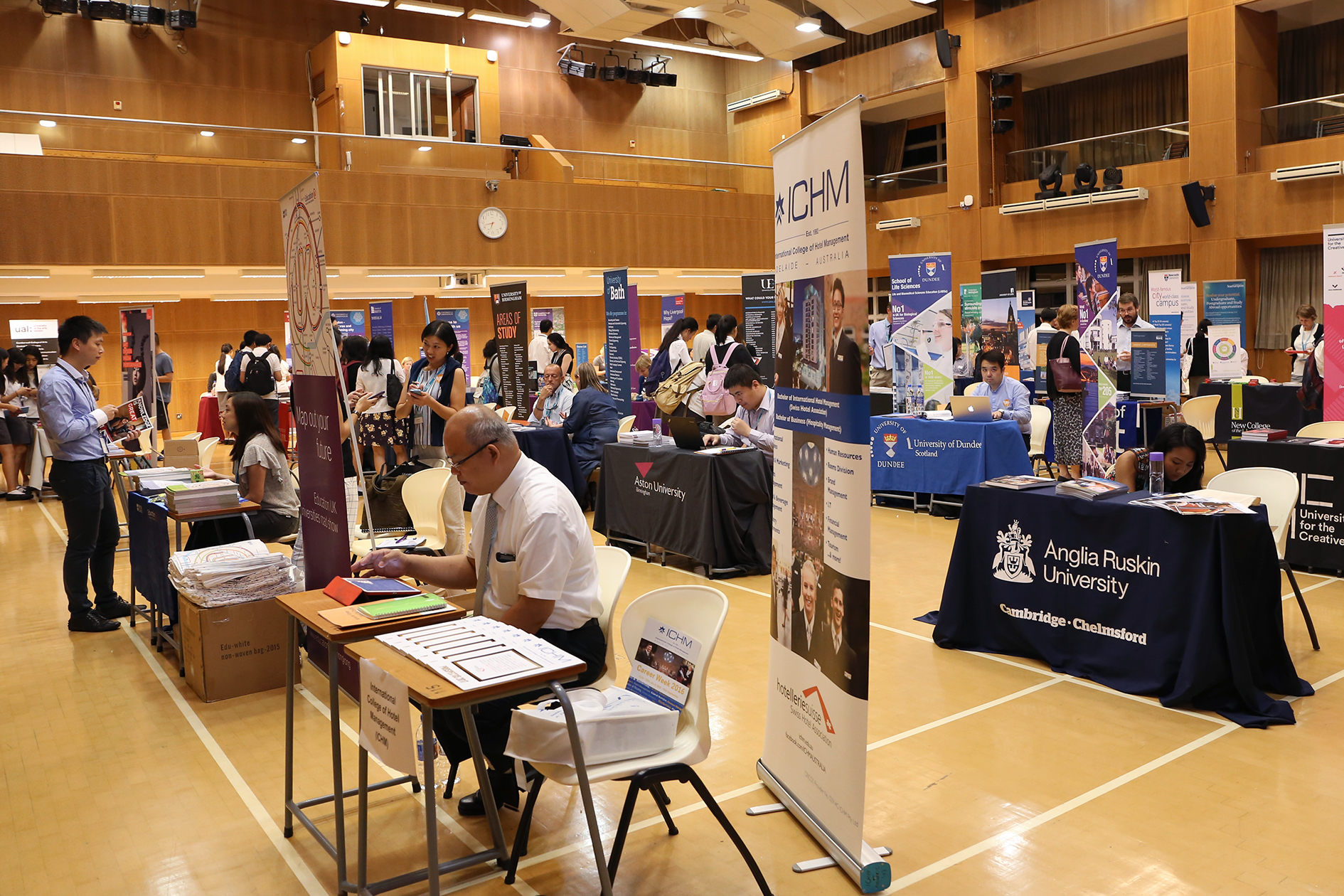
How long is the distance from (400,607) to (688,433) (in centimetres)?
361

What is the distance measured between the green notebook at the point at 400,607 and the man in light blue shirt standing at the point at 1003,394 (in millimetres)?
5840

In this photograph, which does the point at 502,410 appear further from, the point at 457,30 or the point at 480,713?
the point at 457,30

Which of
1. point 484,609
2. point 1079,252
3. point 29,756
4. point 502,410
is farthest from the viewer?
point 502,410

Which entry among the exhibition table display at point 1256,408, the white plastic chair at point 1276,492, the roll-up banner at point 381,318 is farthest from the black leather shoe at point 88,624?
the exhibition table display at point 1256,408

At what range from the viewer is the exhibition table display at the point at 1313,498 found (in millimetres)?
5508

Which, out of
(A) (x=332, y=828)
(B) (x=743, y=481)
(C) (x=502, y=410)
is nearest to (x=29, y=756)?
(A) (x=332, y=828)

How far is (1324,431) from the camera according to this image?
6.09m

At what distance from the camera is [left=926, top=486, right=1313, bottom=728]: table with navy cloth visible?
12.1 ft

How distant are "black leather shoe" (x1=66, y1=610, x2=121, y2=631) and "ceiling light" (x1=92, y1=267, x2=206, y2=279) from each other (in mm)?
8359

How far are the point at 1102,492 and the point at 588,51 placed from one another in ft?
56.9

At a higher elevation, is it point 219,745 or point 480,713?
point 480,713

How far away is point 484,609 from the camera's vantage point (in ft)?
9.83

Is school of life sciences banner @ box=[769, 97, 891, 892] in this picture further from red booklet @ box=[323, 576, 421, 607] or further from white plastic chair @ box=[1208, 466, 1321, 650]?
white plastic chair @ box=[1208, 466, 1321, 650]

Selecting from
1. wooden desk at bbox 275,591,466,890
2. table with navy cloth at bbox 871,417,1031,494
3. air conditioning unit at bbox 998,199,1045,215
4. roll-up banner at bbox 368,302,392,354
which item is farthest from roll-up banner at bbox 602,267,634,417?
air conditioning unit at bbox 998,199,1045,215
